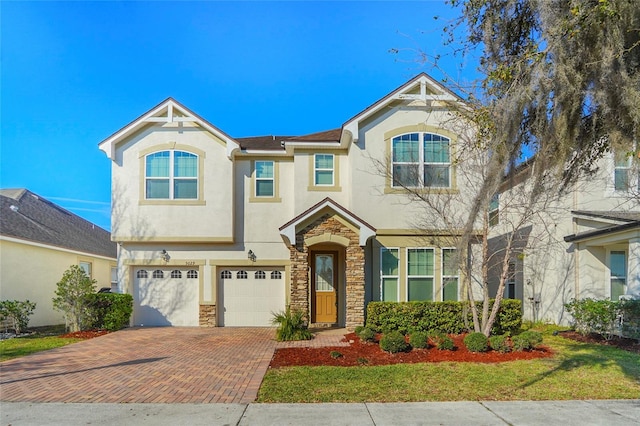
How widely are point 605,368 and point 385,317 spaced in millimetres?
5444

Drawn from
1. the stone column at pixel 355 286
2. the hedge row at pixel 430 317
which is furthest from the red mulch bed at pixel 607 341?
the stone column at pixel 355 286

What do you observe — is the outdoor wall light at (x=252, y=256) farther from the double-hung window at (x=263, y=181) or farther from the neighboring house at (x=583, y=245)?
the neighboring house at (x=583, y=245)

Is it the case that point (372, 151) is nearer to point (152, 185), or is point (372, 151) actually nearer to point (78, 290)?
point (152, 185)

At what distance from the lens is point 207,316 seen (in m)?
15.1

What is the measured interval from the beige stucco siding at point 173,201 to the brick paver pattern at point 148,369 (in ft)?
11.7

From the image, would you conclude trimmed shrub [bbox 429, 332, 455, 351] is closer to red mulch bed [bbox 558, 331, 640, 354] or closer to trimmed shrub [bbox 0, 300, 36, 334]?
red mulch bed [bbox 558, 331, 640, 354]

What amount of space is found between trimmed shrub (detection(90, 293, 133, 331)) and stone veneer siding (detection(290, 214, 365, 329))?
5961mm

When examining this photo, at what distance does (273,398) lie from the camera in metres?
6.72

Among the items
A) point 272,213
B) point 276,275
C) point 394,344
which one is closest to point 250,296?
point 276,275

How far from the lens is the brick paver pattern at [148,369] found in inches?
275

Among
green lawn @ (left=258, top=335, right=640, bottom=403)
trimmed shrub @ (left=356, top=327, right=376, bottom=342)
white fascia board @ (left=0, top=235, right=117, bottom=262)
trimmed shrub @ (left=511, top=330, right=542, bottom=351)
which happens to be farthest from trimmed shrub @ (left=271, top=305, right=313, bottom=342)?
white fascia board @ (left=0, top=235, right=117, bottom=262)

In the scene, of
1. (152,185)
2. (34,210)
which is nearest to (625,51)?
(152,185)

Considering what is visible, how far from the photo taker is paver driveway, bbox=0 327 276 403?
22.9ft

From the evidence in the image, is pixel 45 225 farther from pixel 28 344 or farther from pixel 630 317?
pixel 630 317
